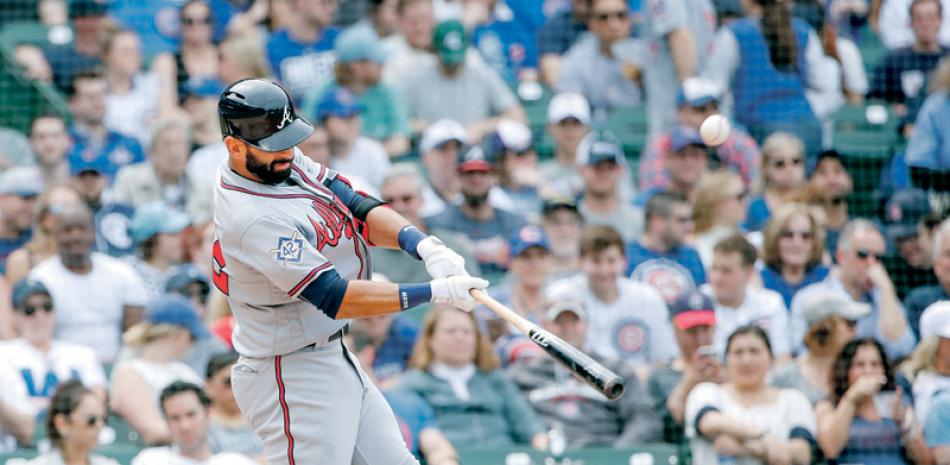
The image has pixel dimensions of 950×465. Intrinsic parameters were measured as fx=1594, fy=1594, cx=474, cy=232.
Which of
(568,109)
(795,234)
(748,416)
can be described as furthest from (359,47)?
(748,416)

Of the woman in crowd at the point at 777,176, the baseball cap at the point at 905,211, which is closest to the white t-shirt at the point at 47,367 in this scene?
the woman in crowd at the point at 777,176

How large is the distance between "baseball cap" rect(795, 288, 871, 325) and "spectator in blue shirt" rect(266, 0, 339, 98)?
11.4 feet

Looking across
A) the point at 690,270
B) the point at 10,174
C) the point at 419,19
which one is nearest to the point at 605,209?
the point at 690,270

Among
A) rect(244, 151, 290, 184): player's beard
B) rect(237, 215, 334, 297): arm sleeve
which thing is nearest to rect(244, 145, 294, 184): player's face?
rect(244, 151, 290, 184): player's beard

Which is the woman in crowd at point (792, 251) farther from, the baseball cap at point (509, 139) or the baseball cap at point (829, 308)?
the baseball cap at point (509, 139)

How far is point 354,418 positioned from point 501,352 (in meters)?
2.97

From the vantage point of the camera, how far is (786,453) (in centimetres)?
725

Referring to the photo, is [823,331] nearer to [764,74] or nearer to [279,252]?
[764,74]

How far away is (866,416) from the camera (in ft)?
24.2

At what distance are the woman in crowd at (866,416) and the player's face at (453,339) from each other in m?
1.66

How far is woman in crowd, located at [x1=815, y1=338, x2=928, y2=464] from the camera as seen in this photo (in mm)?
7301

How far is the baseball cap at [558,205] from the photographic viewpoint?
856cm

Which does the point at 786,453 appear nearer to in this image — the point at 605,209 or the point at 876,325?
the point at 876,325

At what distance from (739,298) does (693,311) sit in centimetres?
47
